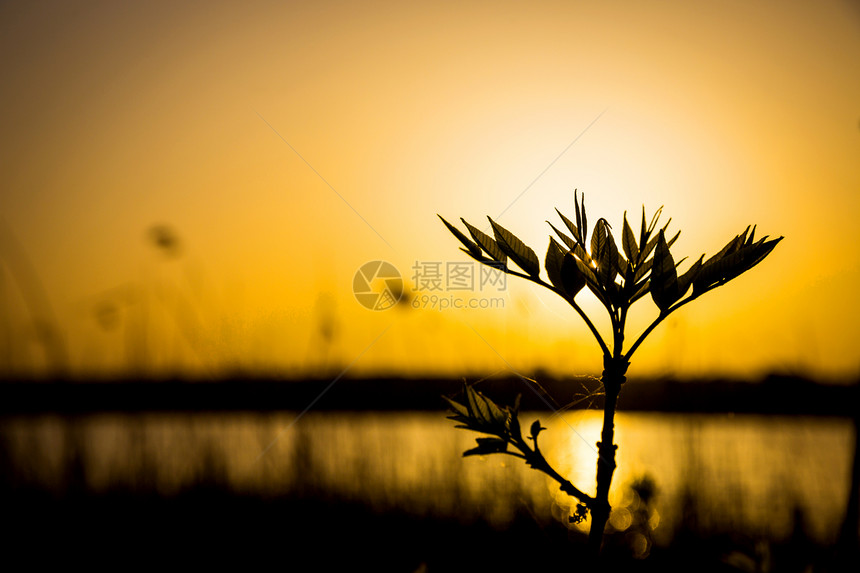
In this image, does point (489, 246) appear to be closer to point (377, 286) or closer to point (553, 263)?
point (553, 263)

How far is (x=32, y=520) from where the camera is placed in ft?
5.83

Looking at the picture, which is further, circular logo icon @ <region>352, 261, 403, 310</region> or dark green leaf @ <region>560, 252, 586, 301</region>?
circular logo icon @ <region>352, 261, 403, 310</region>

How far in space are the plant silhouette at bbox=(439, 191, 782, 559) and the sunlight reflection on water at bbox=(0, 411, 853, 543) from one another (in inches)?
59.1

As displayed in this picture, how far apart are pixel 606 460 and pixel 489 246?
0.13 metres

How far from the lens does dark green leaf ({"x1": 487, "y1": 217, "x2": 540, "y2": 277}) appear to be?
0.33 meters

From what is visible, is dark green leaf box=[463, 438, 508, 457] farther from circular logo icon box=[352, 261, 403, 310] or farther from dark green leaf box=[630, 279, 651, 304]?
circular logo icon box=[352, 261, 403, 310]

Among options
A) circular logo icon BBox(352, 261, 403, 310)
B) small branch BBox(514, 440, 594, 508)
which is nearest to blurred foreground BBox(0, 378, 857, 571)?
circular logo icon BBox(352, 261, 403, 310)

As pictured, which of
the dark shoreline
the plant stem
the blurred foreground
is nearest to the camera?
the plant stem

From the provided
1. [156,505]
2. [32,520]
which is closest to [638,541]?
[156,505]

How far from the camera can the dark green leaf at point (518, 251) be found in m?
0.33

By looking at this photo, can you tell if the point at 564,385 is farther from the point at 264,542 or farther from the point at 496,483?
the point at 264,542

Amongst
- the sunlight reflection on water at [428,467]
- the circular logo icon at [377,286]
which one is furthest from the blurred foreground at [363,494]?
the circular logo icon at [377,286]

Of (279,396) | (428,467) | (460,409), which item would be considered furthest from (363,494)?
(460,409)

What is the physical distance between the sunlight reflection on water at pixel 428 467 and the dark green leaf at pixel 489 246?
1538mm
